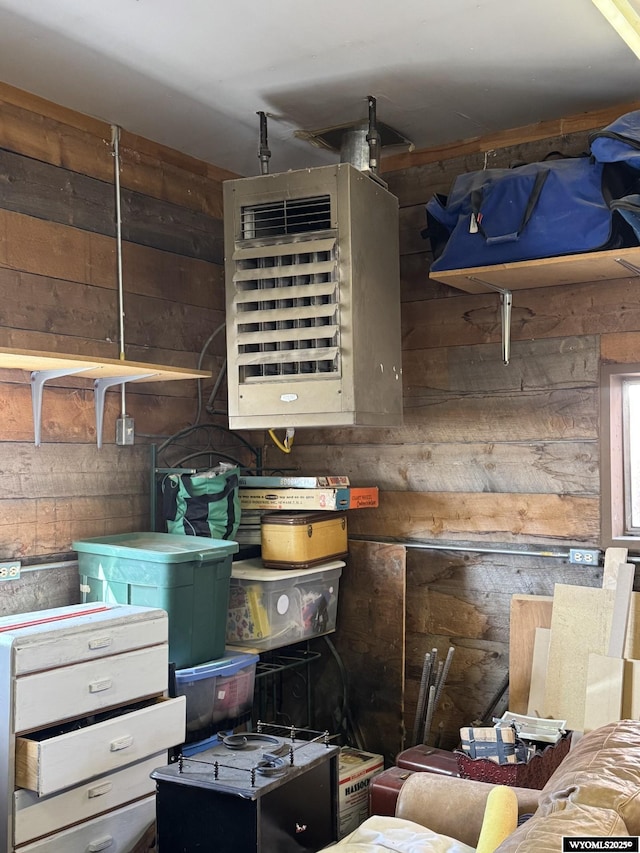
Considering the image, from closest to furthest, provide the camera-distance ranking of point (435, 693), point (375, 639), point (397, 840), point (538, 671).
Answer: point (397, 840) → point (538, 671) → point (435, 693) → point (375, 639)

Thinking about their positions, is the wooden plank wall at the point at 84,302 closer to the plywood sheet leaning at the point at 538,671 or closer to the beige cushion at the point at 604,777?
the plywood sheet leaning at the point at 538,671

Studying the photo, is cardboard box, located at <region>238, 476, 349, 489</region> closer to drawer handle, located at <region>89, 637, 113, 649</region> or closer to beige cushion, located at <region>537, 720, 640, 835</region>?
drawer handle, located at <region>89, 637, 113, 649</region>

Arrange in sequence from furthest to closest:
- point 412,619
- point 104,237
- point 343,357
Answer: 1. point 412,619
2. point 104,237
3. point 343,357

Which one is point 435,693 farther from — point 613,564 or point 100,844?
point 100,844

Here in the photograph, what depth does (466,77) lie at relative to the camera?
287 cm

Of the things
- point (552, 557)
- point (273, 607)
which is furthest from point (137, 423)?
point (552, 557)

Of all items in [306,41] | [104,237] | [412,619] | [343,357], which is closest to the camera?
[306,41]

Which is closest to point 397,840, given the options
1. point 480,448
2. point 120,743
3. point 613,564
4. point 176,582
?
point 120,743

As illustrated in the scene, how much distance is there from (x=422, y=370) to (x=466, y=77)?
1146 mm

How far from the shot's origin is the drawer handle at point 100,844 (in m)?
2.42

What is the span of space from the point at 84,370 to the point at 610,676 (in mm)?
1948

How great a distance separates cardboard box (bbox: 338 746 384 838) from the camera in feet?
10.2

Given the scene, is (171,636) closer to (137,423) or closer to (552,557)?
(137,423)

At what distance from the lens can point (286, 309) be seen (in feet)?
10.1
